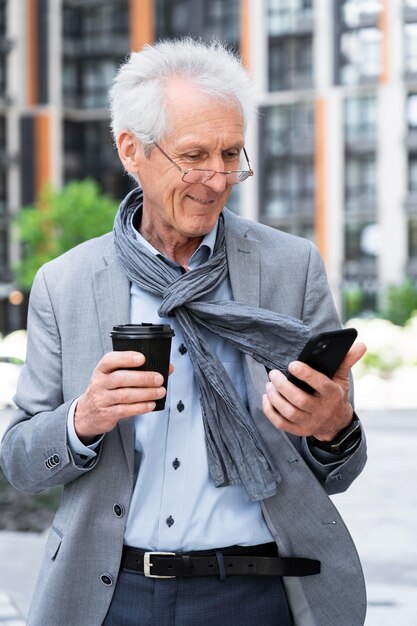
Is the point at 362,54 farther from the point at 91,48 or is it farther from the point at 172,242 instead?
the point at 172,242

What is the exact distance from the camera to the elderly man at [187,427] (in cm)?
202

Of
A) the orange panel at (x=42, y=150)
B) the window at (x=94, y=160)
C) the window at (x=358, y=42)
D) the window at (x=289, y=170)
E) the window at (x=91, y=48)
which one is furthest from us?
the window at (x=91, y=48)

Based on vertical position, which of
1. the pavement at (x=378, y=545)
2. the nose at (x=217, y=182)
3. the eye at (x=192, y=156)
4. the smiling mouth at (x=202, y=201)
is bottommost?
the pavement at (x=378, y=545)

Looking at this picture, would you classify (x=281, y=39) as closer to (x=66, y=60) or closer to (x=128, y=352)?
(x=66, y=60)

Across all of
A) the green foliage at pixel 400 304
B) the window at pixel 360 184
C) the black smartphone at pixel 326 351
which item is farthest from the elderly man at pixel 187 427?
the window at pixel 360 184

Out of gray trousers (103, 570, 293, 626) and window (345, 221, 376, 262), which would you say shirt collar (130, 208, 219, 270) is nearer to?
gray trousers (103, 570, 293, 626)

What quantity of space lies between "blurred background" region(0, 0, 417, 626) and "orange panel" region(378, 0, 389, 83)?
0.29ft

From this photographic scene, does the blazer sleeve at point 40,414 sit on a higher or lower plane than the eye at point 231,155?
lower

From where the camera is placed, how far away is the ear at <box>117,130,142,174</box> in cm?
212

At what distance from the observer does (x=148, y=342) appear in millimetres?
1796

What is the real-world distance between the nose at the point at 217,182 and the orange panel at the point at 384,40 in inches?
1879

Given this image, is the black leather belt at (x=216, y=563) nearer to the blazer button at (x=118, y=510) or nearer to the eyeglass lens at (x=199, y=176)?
the blazer button at (x=118, y=510)

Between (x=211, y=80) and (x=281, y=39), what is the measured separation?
165 ft

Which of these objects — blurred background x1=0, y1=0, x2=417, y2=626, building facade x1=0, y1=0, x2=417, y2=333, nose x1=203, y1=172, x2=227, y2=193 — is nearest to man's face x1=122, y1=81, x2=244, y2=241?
nose x1=203, y1=172, x2=227, y2=193
